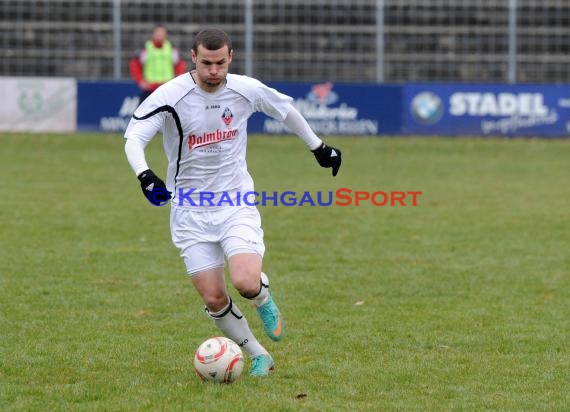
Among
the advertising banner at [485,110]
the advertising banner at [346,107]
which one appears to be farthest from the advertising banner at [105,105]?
the advertising banner at [485,110]

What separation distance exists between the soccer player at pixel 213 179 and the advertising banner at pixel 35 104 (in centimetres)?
1844

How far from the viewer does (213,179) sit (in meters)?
6.73

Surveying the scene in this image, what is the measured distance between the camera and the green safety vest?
2266 cm

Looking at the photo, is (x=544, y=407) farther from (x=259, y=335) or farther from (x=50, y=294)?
(x=50, y=294)

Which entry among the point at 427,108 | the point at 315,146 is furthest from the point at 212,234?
the point at 427,108

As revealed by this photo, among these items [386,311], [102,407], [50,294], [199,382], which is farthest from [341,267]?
[102,407]

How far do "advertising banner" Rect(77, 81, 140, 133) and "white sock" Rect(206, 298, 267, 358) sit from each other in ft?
60.1

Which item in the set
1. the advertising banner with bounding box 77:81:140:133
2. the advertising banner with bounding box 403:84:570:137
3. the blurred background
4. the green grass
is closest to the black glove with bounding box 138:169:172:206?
the green grass

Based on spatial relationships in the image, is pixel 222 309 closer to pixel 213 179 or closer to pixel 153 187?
pixel 213 179

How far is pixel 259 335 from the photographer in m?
7.92

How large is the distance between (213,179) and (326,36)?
21.2m

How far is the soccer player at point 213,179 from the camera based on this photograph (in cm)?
654

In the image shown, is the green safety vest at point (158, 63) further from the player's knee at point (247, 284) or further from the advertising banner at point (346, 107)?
the player's knee at point (247, 284)
